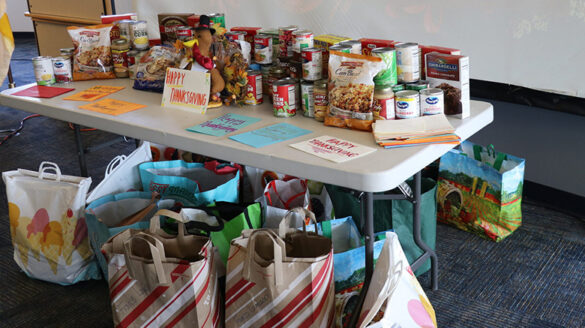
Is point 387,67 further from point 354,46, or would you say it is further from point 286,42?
point 286,42

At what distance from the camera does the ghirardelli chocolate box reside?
7.46ft

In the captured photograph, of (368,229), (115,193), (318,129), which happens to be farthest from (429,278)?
(115,193)

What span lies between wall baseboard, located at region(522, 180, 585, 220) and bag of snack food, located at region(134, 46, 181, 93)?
181 cm

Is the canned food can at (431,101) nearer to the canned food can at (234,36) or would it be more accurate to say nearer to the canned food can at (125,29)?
the canned food can at (234,36)

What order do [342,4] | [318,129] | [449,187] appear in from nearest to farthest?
[318,129]
[449,187]
[342,4]

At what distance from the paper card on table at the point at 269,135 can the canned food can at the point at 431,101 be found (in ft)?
1.15

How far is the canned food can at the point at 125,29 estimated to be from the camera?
92.0 inches

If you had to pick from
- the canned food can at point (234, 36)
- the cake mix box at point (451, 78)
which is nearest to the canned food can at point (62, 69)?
the canned food can at point (234, 36)

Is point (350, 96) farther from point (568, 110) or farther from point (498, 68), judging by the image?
point (568, 110)

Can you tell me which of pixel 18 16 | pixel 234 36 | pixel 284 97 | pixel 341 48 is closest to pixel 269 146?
pixel 284 97

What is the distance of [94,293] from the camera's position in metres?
2.16

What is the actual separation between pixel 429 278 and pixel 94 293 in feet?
4.30

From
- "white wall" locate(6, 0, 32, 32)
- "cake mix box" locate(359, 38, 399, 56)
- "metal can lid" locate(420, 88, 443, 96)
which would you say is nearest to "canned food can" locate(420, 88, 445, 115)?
"metal can lid" locate(420, 88, 443, 96)

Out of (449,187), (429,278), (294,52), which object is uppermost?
(294,52)
